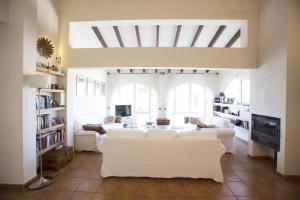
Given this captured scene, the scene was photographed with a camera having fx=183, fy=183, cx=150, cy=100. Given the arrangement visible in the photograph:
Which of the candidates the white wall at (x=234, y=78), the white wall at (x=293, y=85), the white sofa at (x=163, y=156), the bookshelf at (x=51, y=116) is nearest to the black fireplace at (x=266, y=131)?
the white wall at (x=293, y=85)

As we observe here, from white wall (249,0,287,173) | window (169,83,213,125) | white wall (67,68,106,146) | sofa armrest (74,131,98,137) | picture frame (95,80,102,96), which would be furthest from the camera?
window (169,83,213,125)

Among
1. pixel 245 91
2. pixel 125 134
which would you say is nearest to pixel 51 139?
pixel 125 134

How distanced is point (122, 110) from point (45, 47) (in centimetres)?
457

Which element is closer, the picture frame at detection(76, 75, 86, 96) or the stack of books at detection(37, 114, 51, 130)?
the stack of books at detection(37, 114, 51, 130)

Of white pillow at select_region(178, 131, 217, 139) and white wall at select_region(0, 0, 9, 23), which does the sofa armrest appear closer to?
white pillow at select_region(178, 131, 217, 139)

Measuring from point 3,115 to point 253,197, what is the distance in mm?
4308

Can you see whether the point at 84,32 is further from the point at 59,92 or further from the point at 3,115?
the point at 3,115

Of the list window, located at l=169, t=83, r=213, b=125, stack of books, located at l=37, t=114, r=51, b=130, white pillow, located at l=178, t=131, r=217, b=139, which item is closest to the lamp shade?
stack of books, located at l=37, t=114, r=51, b=130

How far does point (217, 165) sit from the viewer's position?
3.45 m

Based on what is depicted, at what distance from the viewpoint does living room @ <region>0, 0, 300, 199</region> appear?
307 centimetres

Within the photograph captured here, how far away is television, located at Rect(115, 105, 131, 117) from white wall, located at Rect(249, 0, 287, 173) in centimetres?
510

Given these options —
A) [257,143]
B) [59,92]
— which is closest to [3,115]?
[59,92]

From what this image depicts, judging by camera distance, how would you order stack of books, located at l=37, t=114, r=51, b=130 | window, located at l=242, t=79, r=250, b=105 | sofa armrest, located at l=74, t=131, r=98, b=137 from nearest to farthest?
stack of books, located at l=37, t=114, r=51, b=130
sofa armrest, located at l=74, t=131, r=98, b=137
window, located at l=242, t=79, r=250, b=105

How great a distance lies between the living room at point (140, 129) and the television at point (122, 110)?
173cm
